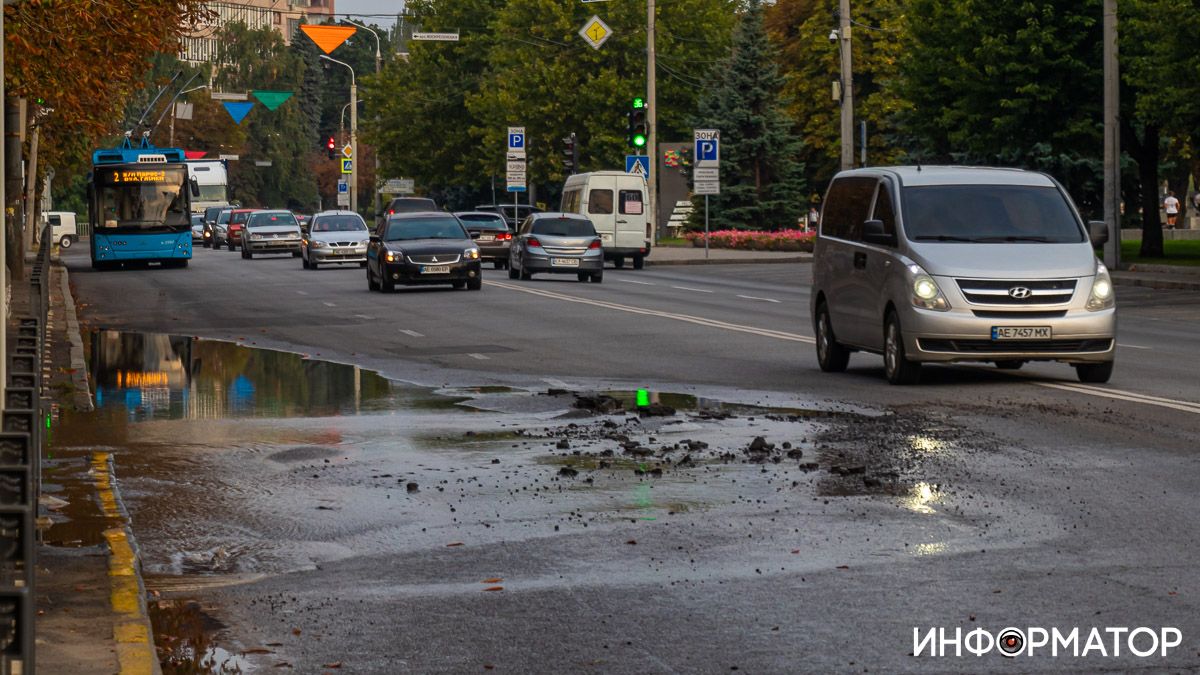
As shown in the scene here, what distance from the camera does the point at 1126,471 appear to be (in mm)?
11070

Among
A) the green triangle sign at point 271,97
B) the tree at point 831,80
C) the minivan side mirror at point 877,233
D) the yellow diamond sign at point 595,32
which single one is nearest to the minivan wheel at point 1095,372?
the minivan side mirror at point 877,233

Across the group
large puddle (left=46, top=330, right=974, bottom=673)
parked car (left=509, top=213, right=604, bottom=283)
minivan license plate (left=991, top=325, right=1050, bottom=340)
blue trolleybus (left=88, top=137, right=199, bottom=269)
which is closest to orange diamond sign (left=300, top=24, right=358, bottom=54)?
blue trolleybus (left=88, top=137, right=199, bottom=269)

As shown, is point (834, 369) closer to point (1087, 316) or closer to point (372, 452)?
point (1087, 316)

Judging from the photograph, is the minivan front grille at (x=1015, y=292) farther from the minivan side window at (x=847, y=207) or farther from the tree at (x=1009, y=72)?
the tree at (x=1009, y=72)

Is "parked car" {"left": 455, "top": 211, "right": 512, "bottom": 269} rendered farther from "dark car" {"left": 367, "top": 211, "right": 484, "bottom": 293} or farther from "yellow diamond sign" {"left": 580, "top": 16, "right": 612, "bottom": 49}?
"dark car" {"left": 367, "top": 211, "right": 484, "bottom": 293}

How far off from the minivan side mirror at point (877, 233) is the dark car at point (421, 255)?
20437 millimetres

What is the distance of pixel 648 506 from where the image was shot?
10.2 metres

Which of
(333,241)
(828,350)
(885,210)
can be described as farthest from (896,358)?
(333,241)

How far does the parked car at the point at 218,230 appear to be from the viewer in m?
83.6

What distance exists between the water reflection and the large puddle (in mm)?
77

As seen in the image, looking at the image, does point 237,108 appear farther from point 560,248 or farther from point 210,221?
point 560,248

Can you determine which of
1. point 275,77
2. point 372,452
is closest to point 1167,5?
point 372,452

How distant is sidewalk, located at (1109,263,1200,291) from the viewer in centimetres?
3747

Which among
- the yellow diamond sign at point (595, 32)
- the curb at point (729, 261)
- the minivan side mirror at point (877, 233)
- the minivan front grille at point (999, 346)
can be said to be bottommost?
the curb at point (729, 261)
